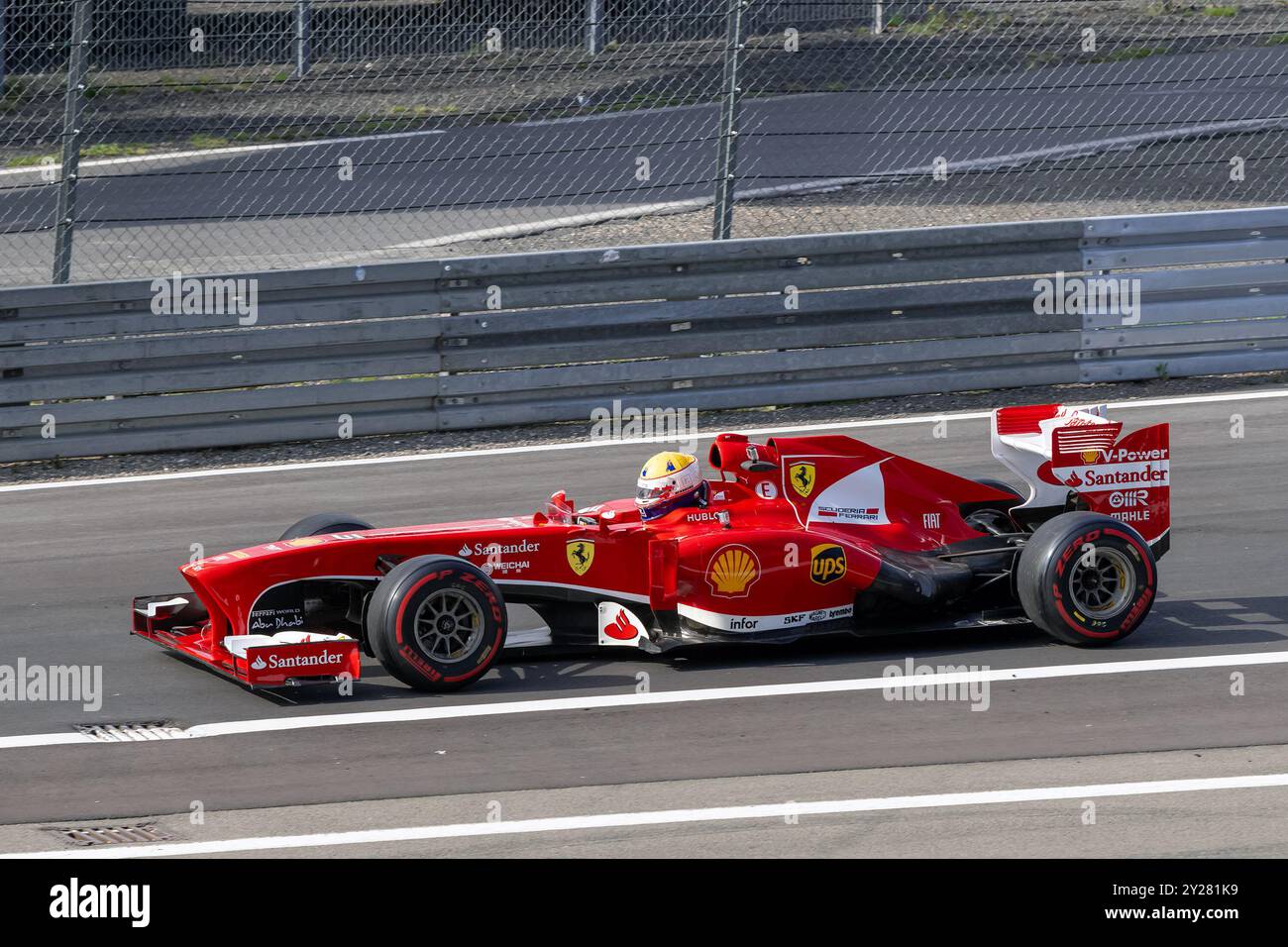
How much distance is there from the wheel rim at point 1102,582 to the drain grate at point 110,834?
4070 mm

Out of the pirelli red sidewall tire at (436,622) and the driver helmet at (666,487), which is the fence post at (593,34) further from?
the pirelli red sidewall tire at (436,622)

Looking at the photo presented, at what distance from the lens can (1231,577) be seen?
8992 mm

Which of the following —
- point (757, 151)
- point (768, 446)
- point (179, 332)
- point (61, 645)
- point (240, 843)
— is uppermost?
point (757, 151)

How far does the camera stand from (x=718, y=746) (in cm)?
691

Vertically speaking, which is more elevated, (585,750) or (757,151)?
(757,151)

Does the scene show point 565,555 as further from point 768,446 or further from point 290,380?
point 290,380

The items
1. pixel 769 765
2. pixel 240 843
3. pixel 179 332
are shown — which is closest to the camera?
pixel 240 843

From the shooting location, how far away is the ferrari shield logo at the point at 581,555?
25.3ft

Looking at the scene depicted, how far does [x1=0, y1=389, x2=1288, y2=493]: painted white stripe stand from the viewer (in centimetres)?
1141

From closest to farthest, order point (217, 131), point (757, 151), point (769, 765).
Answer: point (769, 765), point (217, 131), point (757, 151)

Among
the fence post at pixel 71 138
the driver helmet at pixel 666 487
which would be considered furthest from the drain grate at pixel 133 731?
the fence post at pixel 71 138

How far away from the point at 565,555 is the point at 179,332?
4920mm

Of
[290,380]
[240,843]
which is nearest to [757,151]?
[290,380]

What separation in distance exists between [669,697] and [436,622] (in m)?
1.03
